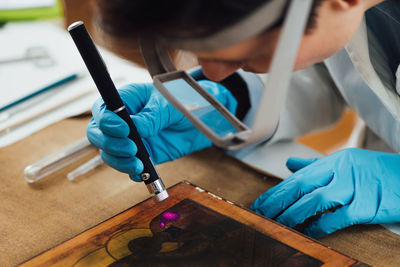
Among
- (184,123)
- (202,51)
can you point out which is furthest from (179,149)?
(202,51)

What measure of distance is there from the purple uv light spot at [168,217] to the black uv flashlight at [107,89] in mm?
27

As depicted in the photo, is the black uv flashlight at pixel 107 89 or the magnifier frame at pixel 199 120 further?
the black uv flashlight at pixel 107 89

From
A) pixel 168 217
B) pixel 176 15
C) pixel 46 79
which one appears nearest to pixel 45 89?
pixel 46 79

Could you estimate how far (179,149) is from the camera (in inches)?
30.9

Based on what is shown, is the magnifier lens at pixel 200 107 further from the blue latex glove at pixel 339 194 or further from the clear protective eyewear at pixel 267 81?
the blue latex glove at pixel 339 194

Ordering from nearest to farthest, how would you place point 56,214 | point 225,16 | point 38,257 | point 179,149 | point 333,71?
1. point 225,16
2. point 38,257
3. point 56,214
4. point 179,149
5. point 333,71

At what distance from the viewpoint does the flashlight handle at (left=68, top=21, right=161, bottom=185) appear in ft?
1.97

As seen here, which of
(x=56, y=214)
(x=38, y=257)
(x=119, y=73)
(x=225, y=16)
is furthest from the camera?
(x=119, y=73)

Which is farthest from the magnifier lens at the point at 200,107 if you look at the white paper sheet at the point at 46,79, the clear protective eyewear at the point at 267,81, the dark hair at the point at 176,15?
the white paper sheet at the point at 46,79

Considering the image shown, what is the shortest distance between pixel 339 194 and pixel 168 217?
0.25 m

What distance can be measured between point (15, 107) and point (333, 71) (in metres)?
0.69

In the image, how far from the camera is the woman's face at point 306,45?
465 mm

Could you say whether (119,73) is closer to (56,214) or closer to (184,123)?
(184,123)

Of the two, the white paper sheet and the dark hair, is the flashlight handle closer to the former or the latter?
the dark hair
